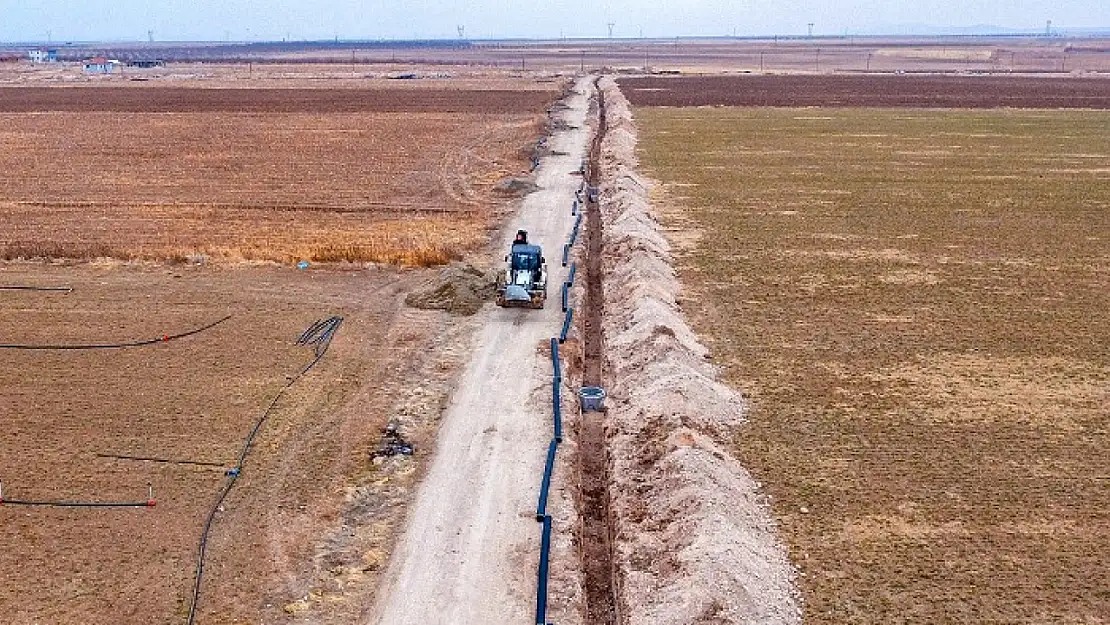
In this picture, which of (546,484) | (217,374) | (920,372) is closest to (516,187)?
(217,374)

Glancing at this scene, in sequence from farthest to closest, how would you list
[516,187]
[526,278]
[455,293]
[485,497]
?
[516,187], [455,293], [526,278], [485,497]

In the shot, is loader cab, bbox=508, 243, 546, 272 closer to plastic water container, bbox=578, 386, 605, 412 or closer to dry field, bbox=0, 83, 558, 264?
dry field, bbox=0, 83, 558, 264

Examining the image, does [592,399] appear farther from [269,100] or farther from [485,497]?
[269,100]

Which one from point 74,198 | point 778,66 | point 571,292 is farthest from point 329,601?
point 778,66

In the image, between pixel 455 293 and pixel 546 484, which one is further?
pixel 455 293

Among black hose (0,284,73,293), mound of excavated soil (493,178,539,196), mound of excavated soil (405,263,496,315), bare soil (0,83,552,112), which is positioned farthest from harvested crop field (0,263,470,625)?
bare soil (0,83,552,112)

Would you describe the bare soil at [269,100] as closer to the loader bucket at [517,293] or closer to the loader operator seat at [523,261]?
the loader operator seat at [523,261]

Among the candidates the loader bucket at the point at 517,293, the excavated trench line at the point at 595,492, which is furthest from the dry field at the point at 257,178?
the excavated trench line at the point at 595,492
